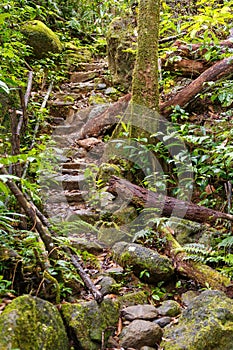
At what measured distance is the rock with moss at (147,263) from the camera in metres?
3.36

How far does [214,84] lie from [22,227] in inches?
154

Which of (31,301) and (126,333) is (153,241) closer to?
(126,333)

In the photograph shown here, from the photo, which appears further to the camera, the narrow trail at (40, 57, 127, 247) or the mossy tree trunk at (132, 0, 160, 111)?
the mossy tree trunk at (132, 0, 160, 111)

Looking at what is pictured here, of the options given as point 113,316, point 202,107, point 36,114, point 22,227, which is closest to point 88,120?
point 36,114

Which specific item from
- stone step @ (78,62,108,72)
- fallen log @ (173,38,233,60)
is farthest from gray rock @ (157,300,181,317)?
stone step @ (78,62,108,72)

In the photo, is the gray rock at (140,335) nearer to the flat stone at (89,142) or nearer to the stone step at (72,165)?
the stone step at (72,165)

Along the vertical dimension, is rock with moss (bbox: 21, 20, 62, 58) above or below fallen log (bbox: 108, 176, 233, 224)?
above

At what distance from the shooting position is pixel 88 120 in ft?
23.6

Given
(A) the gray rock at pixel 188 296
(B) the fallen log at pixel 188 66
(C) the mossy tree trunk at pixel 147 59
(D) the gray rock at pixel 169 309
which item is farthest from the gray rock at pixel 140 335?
(B) the fallen log at pixel 188 66

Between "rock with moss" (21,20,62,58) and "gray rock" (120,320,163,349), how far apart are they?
7538 millimetres

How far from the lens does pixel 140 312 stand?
109 inches

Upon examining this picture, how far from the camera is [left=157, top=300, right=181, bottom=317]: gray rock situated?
113 inches

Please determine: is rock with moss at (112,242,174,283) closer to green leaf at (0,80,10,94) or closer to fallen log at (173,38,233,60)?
green leaf at (0,80,10,94)

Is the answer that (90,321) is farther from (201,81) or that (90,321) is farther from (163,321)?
(201,81)
